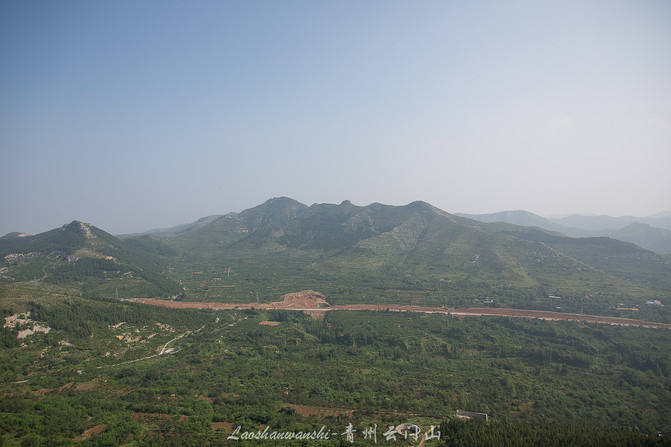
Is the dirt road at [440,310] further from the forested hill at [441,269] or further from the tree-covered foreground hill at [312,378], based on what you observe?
the tree-covered foreground hill at [312,378]

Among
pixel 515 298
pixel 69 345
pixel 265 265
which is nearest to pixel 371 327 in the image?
pixel 515 298

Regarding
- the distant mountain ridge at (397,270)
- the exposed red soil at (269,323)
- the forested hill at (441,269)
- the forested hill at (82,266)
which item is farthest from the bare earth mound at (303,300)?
the forested hill at (82,266)

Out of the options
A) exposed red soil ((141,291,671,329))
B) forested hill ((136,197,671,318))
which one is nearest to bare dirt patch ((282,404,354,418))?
exposed red soil ((141,291,671,329))

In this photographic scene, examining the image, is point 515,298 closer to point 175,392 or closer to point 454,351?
point 454,351

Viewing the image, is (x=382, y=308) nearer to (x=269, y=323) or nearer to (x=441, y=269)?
(x=269, y=323)

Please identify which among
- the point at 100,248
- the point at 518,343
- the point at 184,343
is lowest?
the point at 518,343

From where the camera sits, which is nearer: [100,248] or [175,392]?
[175,392]

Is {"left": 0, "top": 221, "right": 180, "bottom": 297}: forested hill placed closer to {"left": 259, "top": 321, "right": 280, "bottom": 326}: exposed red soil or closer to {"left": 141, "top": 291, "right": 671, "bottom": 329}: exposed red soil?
{"left": 141, "top": 291, "right": 671, "bottom": 329}: exposed red soil
